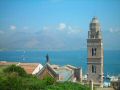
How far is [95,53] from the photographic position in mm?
30562

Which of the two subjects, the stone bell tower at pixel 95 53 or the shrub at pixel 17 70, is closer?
the shrub at pixel 17 70

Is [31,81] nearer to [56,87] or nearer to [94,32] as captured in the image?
[56,87]

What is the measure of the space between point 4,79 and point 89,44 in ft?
29.9

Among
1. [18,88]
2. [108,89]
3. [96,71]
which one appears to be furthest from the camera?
[96,71]

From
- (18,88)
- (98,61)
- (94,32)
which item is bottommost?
(18,88)

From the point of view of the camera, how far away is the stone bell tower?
30094mm

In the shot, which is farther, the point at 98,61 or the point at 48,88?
the point at 98,61

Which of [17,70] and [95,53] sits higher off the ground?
[95,53]

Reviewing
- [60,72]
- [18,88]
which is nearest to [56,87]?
[18,88]

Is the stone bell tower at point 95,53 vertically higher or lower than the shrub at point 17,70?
higher

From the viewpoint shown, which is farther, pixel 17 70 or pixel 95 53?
pixel 95 53

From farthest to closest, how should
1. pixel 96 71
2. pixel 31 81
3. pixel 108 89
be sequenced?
pixel 96 71 → pixel 108 89 → pixel 31 81

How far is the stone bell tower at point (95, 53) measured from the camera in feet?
98.7

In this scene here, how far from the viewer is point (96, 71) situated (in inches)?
1198
